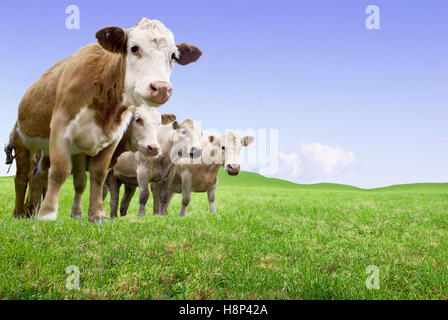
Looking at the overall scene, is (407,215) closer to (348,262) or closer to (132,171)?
(348,262)

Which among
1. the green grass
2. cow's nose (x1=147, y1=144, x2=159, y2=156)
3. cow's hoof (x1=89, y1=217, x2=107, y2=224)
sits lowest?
the green grass

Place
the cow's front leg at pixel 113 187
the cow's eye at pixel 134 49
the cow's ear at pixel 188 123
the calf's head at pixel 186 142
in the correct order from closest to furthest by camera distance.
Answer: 1. the cow's eye at pixel 134 49
2. the calf's head at pixel 186 142
3. the cow's ear at pixel 188 123
4. the cow's front leg at pixel 113 187

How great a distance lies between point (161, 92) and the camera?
12.9 ft

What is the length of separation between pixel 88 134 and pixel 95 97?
0.57 meters

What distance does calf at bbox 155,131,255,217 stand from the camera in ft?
29.7

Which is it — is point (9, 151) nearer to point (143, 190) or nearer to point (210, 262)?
point (143, 190)

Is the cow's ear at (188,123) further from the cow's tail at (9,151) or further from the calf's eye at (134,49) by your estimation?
the calf's eye at (134,49)

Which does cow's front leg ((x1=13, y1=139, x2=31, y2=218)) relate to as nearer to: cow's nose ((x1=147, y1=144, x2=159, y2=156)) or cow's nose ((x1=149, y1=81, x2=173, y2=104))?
cow's nose ((x1=147, y1=144, x2=159, y2=156))

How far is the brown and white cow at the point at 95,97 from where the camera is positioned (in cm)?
445

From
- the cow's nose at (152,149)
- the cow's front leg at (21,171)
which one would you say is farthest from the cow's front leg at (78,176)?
the cow's nose at (152,149)

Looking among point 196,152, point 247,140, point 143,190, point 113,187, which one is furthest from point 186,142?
point 113,187

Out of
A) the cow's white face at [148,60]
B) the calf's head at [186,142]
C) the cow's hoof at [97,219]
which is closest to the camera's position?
the cow's white face at [148,60]

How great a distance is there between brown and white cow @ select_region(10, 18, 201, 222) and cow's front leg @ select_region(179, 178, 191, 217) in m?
3.12

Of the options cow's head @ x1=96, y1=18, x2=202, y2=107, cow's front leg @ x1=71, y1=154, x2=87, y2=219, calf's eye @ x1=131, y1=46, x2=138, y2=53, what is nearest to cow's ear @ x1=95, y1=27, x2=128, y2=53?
cow's head @ x1=96, y1=18, x2=202, y2=107
